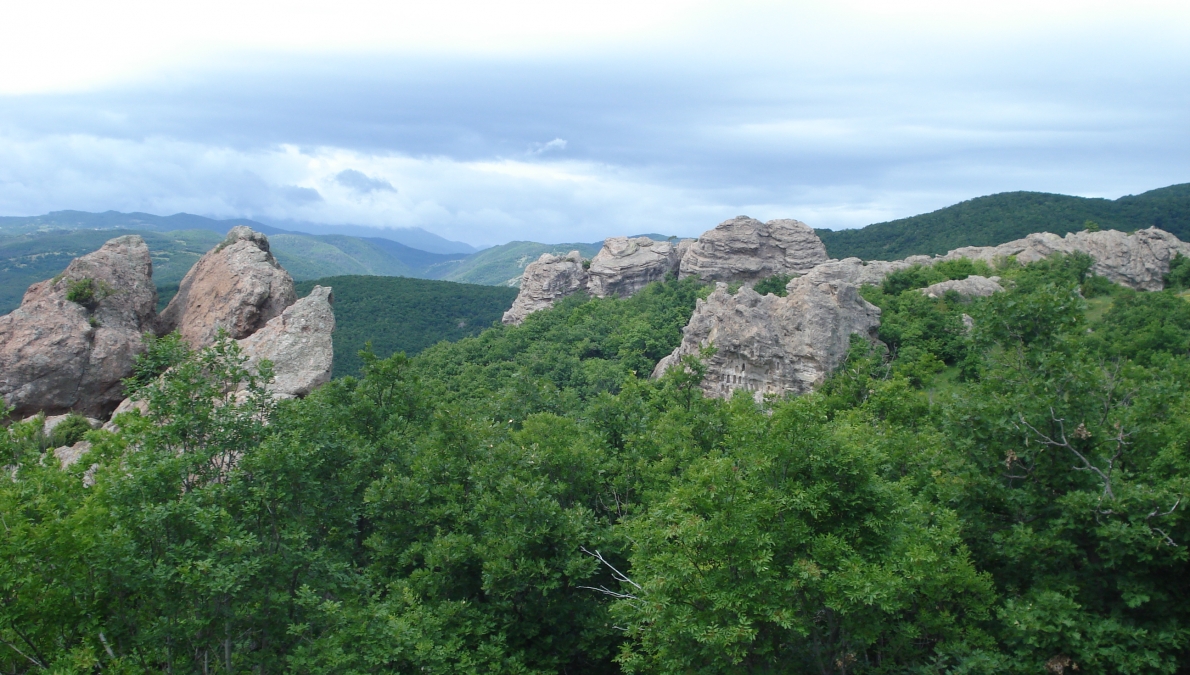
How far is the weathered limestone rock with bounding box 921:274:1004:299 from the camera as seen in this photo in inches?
2060

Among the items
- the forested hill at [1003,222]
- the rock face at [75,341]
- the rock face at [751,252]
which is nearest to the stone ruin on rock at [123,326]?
the rock face at [75,341]

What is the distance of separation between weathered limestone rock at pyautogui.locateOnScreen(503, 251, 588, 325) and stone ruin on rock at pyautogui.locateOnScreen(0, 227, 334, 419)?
50.2m

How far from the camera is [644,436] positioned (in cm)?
2123

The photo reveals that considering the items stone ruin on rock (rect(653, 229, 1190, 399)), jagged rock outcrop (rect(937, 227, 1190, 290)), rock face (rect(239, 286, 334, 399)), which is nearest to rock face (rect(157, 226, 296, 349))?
rock face (rect(239, 286, 334, 399))

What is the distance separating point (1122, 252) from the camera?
6188cm

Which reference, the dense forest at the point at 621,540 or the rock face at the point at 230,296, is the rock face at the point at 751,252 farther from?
the dense forest at the point at 621,540

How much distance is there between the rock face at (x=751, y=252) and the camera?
2756 inches

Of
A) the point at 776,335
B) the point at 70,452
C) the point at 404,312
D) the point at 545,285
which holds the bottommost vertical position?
the point at 404,312

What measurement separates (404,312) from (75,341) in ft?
246

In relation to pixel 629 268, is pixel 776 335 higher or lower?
lower

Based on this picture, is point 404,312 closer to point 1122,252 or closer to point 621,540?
point 1122,252

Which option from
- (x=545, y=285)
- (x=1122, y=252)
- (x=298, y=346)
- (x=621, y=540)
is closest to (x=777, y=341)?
(x=621, y=540)

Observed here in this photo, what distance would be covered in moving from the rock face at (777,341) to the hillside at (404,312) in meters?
47.0

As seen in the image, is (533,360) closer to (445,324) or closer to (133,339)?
(133,339)
